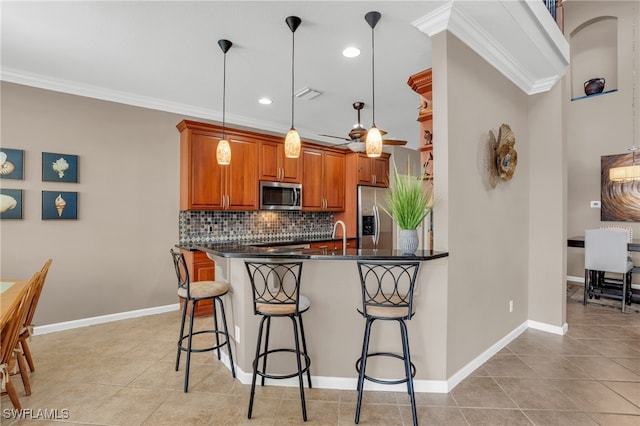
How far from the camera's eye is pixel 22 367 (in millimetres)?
2285

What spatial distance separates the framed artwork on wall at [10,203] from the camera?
326 centimetres

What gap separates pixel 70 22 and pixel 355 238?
14.4 ft

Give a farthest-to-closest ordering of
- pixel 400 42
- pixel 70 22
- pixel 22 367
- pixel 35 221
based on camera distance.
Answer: pixel 35 221, pixel 400 42, pixel 70 22, pixel 22 367

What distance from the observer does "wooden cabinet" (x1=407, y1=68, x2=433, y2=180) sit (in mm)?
2842

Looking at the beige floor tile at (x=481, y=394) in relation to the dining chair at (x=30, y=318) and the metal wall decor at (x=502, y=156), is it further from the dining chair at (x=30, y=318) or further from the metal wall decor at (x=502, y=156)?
the dining chair at (x=30, y=318)

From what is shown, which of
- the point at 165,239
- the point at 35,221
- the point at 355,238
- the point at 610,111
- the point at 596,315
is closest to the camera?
the point at 35,221

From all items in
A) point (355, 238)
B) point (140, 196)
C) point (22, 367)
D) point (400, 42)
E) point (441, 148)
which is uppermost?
point (400, 42)

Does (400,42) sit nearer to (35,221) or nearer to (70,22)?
(70,22)

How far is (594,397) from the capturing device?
7.29 ft

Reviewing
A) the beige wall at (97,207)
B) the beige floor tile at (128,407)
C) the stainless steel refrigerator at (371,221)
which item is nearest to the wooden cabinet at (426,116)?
the stainless steel refrigerator at (371,221)

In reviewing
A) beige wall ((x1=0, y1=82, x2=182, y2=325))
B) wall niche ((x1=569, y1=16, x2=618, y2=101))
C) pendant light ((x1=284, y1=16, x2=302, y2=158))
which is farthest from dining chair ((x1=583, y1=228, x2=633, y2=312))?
beige wall ((x1=0, y1=82, x2=182, y2=325))

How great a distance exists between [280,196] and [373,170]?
1897 mm

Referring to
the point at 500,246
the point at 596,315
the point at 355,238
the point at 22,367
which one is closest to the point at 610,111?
the point at 596,315

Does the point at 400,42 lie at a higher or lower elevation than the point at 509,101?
higher
